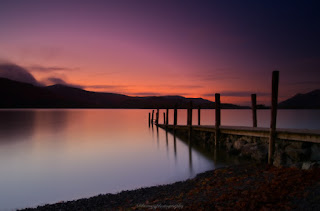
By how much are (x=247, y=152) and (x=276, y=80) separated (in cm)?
528

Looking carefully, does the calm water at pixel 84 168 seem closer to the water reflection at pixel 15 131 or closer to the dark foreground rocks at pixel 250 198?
the dark foreground rocks at pixel 250 198

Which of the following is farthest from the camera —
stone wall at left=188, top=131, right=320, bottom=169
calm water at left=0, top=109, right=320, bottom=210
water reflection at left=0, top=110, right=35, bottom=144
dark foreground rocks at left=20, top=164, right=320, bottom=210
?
water reflection at left=0, top=110, right=35, bottom=144

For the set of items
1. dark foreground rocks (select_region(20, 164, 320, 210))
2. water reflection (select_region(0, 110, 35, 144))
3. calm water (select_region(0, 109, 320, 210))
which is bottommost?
calm water (select_region(0, 109, 320, 210))

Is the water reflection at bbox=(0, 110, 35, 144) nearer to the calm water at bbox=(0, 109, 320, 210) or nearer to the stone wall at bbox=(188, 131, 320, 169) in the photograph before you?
the calm water at bbox=(0, 109, 320, 210)

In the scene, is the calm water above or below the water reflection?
below

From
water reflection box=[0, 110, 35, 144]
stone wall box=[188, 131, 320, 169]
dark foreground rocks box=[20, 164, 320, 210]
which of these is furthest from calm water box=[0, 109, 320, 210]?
water reflection box=[0, 110, 35, 144]

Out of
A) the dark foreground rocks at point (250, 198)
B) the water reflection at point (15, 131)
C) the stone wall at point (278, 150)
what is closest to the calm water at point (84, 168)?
the stone wall at point (278, 150)

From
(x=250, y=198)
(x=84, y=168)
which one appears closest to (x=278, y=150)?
(x=250, y=198)

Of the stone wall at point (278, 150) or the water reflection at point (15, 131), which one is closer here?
the stone wall at point (278, 150)

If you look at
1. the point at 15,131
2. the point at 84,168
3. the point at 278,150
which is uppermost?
the point at 278,150

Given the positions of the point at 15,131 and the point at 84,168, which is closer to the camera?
the point at 84,168

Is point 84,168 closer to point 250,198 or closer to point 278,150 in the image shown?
point 278,150

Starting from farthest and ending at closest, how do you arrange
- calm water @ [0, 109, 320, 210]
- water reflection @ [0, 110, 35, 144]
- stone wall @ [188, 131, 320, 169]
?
water reflection @ [0, 110, 35, 144]
calm water @ [0, 109, 320, 210]
stone wall @ [188, 131, 320, 169]

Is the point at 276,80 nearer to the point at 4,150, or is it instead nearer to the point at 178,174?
the point at 178,174
